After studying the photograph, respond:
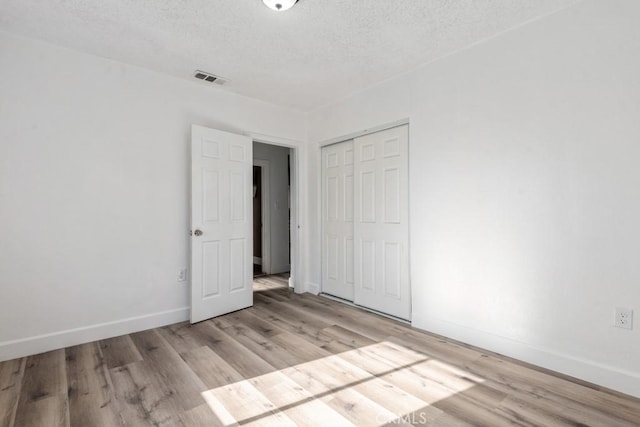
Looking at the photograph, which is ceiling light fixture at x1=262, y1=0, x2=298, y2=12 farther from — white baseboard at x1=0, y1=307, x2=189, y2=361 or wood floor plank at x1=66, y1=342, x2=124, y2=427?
white baseboard at x1=0, y1=307, x2=189, y2=361

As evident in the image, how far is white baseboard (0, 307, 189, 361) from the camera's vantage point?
7.96 feet

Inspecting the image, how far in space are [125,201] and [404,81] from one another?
3.01 meters

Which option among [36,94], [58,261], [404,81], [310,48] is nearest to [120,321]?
[58,261]

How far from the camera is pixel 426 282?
2.99 meters

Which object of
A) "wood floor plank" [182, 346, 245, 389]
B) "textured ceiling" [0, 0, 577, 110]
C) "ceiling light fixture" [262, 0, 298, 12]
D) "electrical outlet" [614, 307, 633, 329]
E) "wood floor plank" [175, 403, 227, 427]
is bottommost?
"wood floor plank" [175, 403, 227, 427]

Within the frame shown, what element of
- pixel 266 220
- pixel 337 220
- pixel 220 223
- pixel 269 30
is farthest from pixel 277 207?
pixel 269 30

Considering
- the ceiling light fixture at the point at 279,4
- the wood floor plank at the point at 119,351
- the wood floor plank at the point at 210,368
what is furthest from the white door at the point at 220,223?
the ceiling light fixture at the point at 279,4

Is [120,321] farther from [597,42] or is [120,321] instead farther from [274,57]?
[597,42]

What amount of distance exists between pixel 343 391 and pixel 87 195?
8.85 ft

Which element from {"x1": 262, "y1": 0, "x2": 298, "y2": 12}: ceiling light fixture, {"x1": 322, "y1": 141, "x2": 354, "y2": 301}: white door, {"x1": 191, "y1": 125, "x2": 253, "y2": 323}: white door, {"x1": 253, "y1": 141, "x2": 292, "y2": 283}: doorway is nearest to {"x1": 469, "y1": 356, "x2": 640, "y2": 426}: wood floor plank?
{"x1": 322, "y1": 141, "x2": 354, "y2": 301}: white door

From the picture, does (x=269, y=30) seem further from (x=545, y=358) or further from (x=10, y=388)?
(x=545, y=358)

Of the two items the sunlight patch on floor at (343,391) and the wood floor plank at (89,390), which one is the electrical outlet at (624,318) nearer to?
the sunlight patch on floor at (343,391)

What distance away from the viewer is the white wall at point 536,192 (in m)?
1.96

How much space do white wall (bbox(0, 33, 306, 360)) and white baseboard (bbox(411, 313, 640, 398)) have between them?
8.74ft
